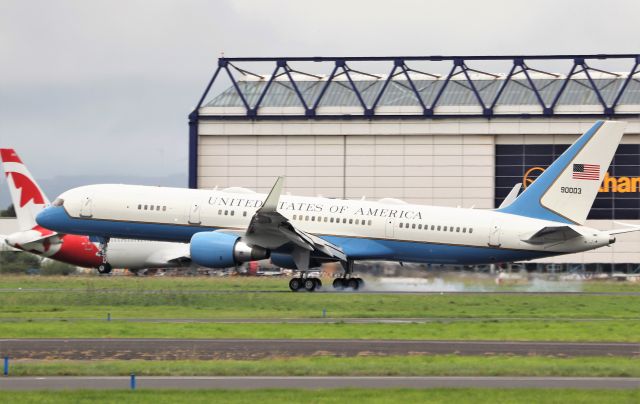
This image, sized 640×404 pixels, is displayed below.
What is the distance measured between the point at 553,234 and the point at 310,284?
42.0ft

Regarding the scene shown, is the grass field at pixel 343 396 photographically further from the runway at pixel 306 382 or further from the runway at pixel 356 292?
the runway at pixel 356 292

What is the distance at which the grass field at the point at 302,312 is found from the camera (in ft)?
121

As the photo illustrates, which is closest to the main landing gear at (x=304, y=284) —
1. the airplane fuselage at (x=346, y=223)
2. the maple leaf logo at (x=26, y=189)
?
the airplane fuselage at (x=346, y=223)

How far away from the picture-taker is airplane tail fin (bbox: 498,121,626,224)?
58.5 meters

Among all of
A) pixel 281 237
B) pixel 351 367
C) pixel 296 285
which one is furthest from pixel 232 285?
pixel 351 367

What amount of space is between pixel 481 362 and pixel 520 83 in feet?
248

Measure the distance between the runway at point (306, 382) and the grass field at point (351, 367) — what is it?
2.09ft

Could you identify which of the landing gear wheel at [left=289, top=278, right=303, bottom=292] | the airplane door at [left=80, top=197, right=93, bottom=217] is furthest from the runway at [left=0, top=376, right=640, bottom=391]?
the airplane door at [left=80, top=197, right=93, bottom=217]

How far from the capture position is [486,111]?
98312 mm

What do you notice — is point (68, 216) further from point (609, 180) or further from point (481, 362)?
point (609, 180)

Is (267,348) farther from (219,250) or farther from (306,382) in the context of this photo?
(219,250)

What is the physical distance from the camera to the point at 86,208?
62.8 metres

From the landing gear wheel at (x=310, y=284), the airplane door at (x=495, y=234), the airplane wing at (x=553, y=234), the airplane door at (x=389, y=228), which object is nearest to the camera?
the airplane wing at (x=553, y=234)

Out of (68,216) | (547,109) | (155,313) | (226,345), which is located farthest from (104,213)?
(547,109)
